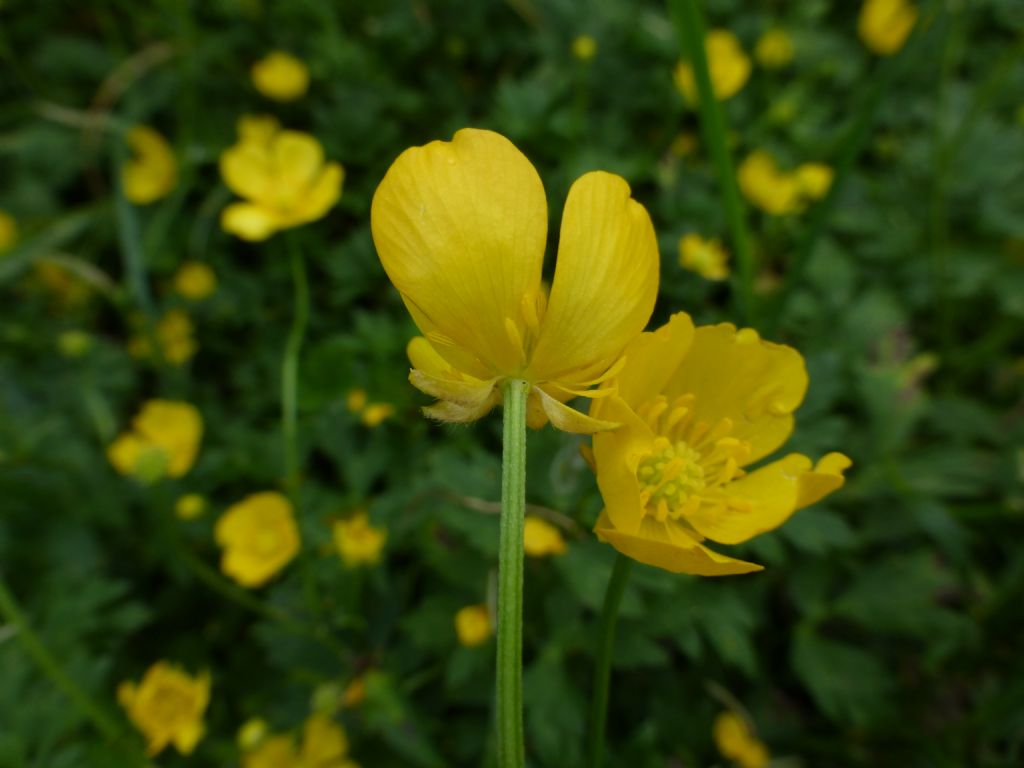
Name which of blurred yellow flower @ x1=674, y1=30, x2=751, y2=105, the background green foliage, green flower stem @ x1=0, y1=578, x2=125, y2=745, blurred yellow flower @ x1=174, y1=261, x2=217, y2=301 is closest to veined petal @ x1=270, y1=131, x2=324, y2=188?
the background green foliage

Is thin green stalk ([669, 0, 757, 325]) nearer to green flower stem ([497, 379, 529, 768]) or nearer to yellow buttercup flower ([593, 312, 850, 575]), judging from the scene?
yellow buttercup flower ([593, 312, 850, 575])

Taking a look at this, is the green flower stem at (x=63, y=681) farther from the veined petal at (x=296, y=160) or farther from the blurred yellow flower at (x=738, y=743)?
the blurred yellow flower at (x=738, y=743)

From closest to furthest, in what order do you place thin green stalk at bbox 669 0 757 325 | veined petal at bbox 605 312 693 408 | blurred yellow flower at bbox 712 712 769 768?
1. veined petal at bbox 605 312 693 408
2. thin green stalk at bbox 669 0 757 325
3. blurred yellow flower at bbox 712 712 769 768

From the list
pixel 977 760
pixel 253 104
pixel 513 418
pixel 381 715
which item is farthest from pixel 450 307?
pixel 253 104

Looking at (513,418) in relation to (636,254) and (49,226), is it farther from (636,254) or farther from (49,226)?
(49,226)

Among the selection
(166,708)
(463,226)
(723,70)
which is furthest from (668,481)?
(723,70)

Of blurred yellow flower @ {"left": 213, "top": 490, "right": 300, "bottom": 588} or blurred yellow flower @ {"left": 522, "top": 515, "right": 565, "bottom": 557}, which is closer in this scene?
blurred yellow flower @ {"left": 522, "top": 515, "right": 565, "bottom": 557}
